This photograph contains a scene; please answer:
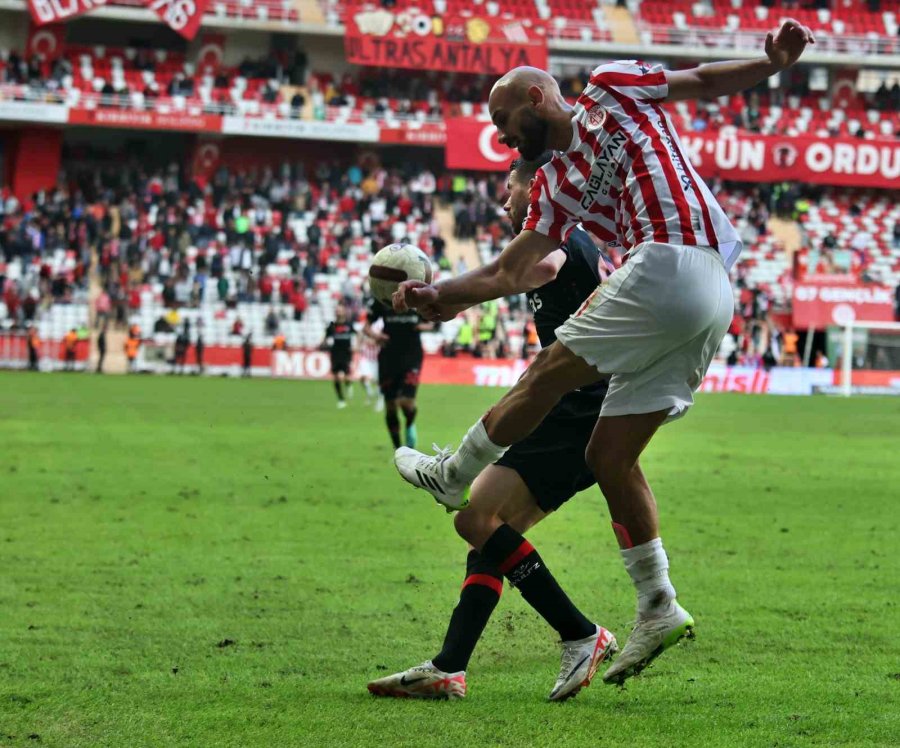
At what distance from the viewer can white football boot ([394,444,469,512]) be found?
5.27 metres

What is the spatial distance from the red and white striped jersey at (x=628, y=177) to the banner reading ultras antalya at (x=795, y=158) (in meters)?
42.8

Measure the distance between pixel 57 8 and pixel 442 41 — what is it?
44.0 ft

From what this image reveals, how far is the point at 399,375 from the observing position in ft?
51.3

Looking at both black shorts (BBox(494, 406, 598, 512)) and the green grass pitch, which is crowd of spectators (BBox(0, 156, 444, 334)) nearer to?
the green grass pitch

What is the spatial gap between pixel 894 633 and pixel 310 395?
2379 cm

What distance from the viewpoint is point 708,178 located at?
4788 centimetres

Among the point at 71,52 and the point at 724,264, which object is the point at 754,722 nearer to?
the point at 724,264

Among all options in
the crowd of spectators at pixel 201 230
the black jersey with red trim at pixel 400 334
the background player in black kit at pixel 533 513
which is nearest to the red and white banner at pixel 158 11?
the crowd of spectators at pixel 201 230

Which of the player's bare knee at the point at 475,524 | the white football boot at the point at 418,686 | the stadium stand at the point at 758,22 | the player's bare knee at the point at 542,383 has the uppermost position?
the stadium stand at the point at 758,22

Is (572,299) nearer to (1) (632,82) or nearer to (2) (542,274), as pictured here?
(2) (542,274)

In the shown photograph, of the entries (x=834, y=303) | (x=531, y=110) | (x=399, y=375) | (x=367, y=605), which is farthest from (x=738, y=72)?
(x=834, y=303)

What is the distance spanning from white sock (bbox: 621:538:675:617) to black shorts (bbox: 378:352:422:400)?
10285 millimetres

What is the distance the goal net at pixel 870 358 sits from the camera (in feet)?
125

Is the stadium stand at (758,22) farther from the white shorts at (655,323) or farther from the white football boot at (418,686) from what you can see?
the white football boot at (418,686)
